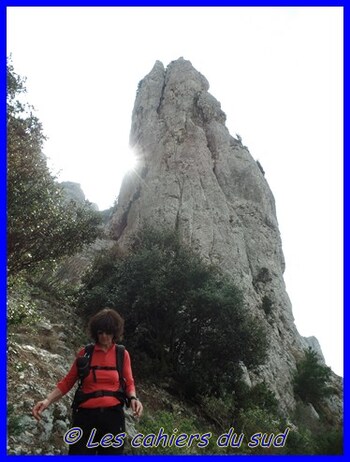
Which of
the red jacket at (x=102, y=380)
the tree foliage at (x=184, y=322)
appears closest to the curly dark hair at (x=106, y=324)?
the red jacket at (x=102, y=380)

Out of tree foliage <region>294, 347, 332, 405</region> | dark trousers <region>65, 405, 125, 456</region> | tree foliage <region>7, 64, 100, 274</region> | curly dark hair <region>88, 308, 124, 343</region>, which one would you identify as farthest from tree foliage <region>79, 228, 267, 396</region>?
tree foliage <region>294, 347, 332, 405</region>

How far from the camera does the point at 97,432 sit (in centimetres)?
527

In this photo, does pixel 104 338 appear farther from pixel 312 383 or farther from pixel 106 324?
pixel 312 383

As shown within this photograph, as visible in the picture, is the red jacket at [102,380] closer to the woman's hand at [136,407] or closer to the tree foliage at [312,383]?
the woman's hand at [136,407]

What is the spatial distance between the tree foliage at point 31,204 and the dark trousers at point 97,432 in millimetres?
7349

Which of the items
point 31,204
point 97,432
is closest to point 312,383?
point 31,204

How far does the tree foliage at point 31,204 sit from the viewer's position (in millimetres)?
11289

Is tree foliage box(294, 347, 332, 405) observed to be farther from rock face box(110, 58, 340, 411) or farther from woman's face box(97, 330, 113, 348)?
woman's face box(97, 330, 113, 348)

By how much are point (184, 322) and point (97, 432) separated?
13.2 metres

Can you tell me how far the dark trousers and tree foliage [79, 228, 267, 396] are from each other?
39.9 ft

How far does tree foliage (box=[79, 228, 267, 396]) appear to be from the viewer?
1761 cm

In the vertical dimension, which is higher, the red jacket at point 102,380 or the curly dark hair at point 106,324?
the curly dark hair at point 106,324

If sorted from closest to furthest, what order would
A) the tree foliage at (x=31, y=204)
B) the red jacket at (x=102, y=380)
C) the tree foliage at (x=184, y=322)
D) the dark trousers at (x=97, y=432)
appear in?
the dark trousers at (x=97, y=432) < the red jacket at (x=102, y=380) < the tree foliage at (x=31, y=204) < the tree foliage at (x=184, y=322)

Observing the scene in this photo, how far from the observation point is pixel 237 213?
41.7 metres
